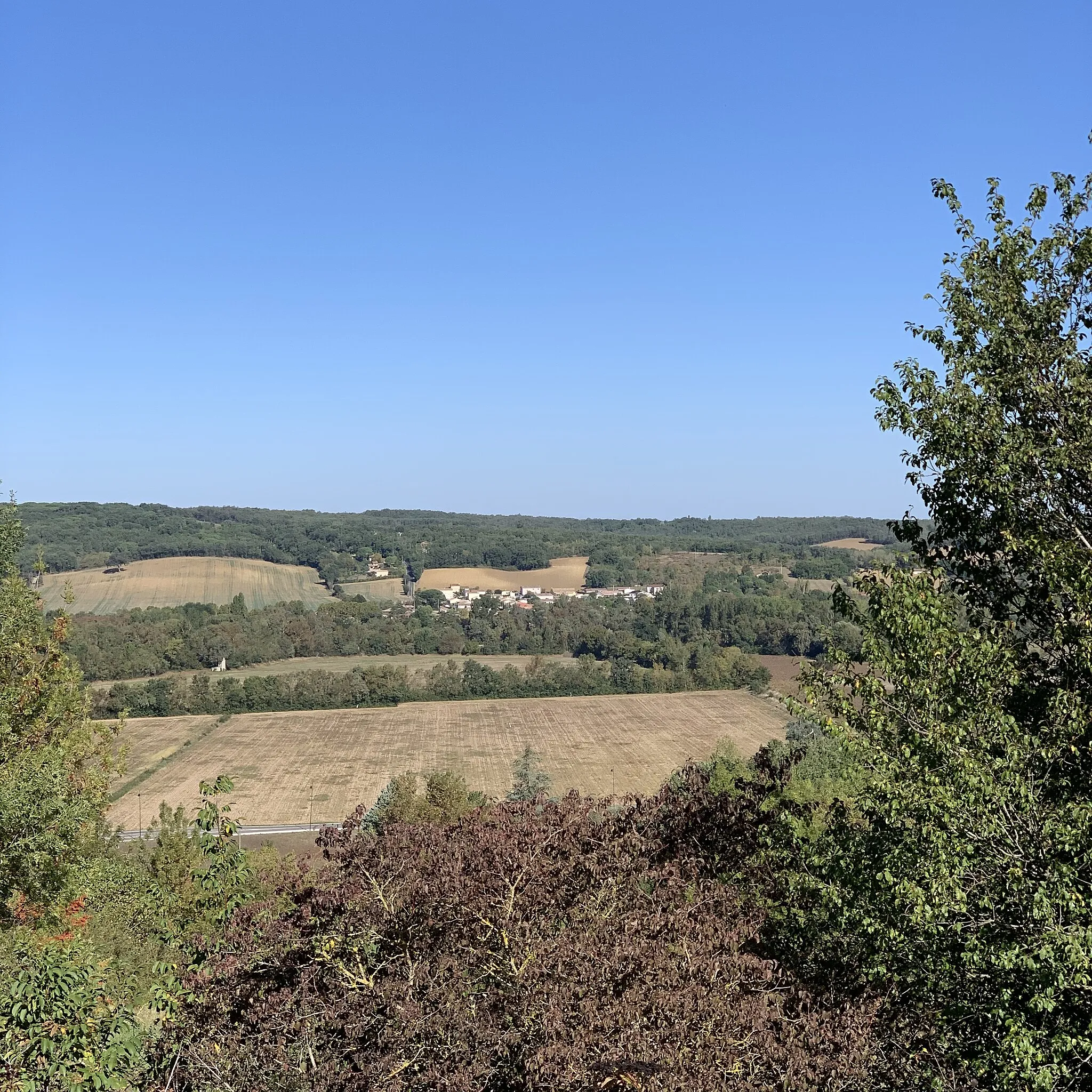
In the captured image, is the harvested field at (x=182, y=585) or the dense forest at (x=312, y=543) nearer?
the harvested field at (x=182, y=585)

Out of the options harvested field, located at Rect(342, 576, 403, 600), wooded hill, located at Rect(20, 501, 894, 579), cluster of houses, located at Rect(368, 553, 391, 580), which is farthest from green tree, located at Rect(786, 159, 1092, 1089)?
cluster of houses, located at Rect(368, 553, 391, 580)

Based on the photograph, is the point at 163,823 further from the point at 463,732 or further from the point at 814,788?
the point at 463,732

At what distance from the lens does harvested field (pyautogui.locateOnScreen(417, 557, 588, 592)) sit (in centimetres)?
14875

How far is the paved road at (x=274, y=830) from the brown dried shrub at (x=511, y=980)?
43.1 metres

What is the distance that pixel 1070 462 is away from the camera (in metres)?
8.76

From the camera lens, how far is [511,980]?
297 inches

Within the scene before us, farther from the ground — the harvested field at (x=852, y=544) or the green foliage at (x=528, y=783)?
the harvested field at (x=852, y=544)

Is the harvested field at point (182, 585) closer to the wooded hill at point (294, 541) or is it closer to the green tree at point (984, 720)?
the wooded hill at point (294, 541)

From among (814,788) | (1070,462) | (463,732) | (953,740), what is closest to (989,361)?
(1070,462)

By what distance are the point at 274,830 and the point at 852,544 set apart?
14384 centimetres

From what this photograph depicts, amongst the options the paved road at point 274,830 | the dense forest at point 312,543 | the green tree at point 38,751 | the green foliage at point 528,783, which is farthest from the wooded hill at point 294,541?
the green tree at point 38,751

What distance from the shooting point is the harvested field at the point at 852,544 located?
16450 cm

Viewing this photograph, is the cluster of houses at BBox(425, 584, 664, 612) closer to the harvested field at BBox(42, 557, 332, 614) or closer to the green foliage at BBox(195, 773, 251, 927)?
the harvested field at BBox(42, 557, 332, 614)

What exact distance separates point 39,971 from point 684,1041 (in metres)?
5.35
